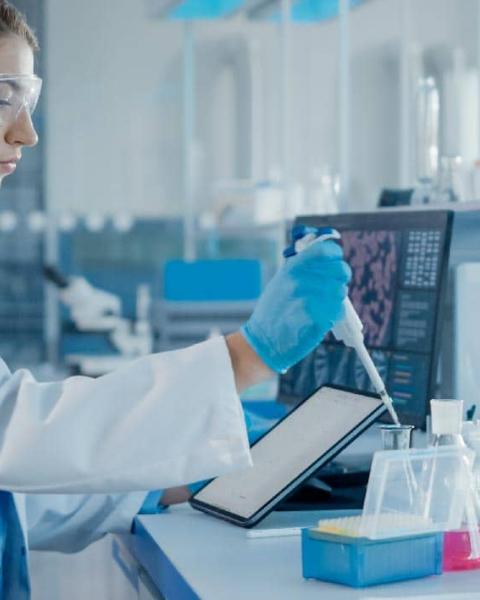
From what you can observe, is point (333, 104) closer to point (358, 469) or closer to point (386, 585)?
point (358, 469)

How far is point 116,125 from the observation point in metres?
5.61

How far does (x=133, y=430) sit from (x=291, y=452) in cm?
31

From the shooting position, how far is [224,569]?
1306mm

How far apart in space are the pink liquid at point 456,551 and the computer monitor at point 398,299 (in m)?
0.45

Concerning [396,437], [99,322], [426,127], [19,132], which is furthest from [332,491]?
[99,322]

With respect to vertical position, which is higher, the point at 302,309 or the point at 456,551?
the point at 302,309

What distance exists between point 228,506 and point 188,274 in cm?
258

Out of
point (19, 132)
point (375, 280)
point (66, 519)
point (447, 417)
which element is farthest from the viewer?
point (375, 280)

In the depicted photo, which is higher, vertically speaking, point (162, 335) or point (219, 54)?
point (219, 54)

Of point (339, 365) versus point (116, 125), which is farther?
point (116, 125)

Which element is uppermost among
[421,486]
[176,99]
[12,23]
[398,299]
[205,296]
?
[176,99]

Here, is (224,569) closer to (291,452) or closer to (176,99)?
(291,452)

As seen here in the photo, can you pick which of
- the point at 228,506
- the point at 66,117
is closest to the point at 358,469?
the point at 228,506

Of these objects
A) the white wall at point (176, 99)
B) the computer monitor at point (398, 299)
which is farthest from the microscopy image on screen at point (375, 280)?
the white wall at point (176, 99)
